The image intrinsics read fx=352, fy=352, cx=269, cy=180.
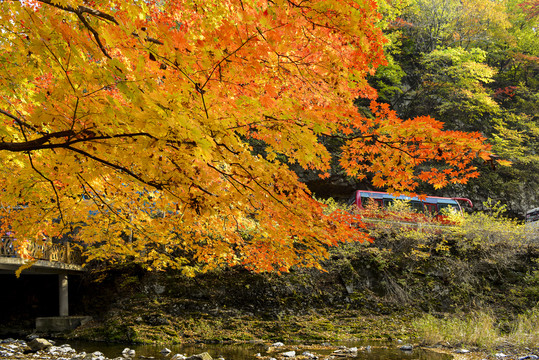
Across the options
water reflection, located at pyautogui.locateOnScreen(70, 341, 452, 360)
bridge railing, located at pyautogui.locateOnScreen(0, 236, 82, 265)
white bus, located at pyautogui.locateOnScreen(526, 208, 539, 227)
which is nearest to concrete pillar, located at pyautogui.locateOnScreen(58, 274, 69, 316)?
bridge railing, located at pyautogui.locateOnScreen(0, 236, 82, 265)

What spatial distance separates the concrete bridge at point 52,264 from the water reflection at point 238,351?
76.7 inches

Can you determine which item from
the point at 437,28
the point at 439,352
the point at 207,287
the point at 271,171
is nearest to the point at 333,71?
the point at 271,171

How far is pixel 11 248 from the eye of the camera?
909cm

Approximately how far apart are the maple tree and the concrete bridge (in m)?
3.63

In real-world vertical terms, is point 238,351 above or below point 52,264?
below

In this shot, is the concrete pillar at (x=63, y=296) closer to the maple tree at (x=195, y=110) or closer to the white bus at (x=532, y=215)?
the maple tree at (x=195, y=110)

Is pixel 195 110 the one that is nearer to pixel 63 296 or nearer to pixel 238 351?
pixel 238 351

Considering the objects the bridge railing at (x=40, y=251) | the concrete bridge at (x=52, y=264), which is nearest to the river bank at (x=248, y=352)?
the concrete bridge at (x=52, y=264)

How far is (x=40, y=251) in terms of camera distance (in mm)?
9328

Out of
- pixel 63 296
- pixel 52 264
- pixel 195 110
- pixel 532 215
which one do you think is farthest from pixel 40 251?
pixel 532 215

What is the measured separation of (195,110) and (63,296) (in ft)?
34.8

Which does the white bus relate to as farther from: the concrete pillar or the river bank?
the concrete pillar

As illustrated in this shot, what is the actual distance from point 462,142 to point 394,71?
63.1 ft

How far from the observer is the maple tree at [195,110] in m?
2.63
